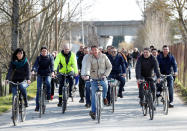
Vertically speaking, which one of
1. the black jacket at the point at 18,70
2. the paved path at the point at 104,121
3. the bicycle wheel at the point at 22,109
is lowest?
the paved path at the point at 104,121

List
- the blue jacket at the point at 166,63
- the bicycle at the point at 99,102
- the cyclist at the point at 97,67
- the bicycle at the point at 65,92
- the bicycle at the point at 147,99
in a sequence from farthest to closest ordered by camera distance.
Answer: the blue jacket at the point at 166,63 → the bicycle at the point at 65,92 → the cyclist at the point at 97,67 → the bicycle at the point at 147,99 → the bicycle at the point at 99,102

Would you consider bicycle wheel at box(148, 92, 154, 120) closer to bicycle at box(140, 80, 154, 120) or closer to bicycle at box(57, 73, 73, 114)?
bicycle at box(140, 80, 154, 120)

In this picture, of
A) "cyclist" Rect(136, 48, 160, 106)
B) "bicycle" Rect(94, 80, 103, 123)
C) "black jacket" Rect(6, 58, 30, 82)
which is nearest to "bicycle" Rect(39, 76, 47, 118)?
"black jacket" Rect(6, 58, 30, 82)

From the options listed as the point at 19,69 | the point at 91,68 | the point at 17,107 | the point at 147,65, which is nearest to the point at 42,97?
the point at 19,69

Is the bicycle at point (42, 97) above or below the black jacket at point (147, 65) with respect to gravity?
below

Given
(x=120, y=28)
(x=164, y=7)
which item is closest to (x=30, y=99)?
(x=164, y=7)

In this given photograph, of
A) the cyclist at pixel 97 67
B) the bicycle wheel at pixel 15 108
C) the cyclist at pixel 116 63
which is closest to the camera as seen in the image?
the bicycle wheel at pixel 15 108

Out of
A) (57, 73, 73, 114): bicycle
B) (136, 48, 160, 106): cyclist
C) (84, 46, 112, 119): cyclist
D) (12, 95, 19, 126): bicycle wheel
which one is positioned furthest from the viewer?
(57, 73, 73, 114): bicycle

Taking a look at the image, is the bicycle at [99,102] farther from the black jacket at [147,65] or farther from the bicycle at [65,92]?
the bicycle at [65,92]

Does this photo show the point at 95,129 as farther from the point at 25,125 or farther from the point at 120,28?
the point at 120,28

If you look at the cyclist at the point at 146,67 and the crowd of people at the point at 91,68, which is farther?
the cyclist at the point at 146,67

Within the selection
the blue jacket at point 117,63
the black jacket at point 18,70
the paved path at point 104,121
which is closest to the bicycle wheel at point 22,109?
the paved path at point 104,121

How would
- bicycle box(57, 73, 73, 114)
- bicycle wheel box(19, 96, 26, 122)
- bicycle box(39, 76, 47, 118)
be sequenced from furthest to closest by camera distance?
bicycle box(57, 73, 73, 114) < bicycle box(39, 76, 47, 118) < bicycle wheel box(19, 96, 26, 122)

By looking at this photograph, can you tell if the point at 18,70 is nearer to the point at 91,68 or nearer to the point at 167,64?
the point at 91,68
